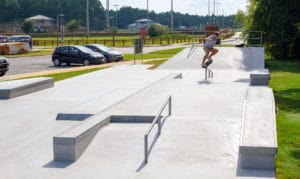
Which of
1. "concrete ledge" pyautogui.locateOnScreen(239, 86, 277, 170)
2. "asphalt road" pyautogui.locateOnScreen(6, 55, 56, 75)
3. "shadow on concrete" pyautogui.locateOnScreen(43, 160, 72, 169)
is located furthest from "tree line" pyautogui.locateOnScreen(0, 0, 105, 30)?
"shadow on concrete" pyautogui.locateOnScreen(43, 160, 72, 169)

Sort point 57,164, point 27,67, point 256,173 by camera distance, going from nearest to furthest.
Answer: point 256,173
point 57,164
point 27,67

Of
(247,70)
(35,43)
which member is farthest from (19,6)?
(247,70)

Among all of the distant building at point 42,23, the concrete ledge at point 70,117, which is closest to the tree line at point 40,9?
the distant building at point 42,23

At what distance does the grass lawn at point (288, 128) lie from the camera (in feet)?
26.0

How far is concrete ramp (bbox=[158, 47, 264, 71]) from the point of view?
1040 inches

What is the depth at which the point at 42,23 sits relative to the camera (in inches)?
5310

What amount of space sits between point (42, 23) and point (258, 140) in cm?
13175

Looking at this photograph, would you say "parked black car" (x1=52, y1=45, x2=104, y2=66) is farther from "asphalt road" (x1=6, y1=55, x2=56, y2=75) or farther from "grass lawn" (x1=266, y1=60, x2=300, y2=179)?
"grass lawn" (x1=266, y1=60, x2=300, y2=179)

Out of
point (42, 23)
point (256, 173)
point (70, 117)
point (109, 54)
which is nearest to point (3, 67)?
point (109, 54)

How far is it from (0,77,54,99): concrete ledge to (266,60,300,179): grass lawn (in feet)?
23.9

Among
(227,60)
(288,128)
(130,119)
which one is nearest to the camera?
(130,119)

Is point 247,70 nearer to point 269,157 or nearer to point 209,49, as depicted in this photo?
point 209,49

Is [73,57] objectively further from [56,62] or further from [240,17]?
[240,17]

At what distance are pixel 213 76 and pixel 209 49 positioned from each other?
7.79ft
